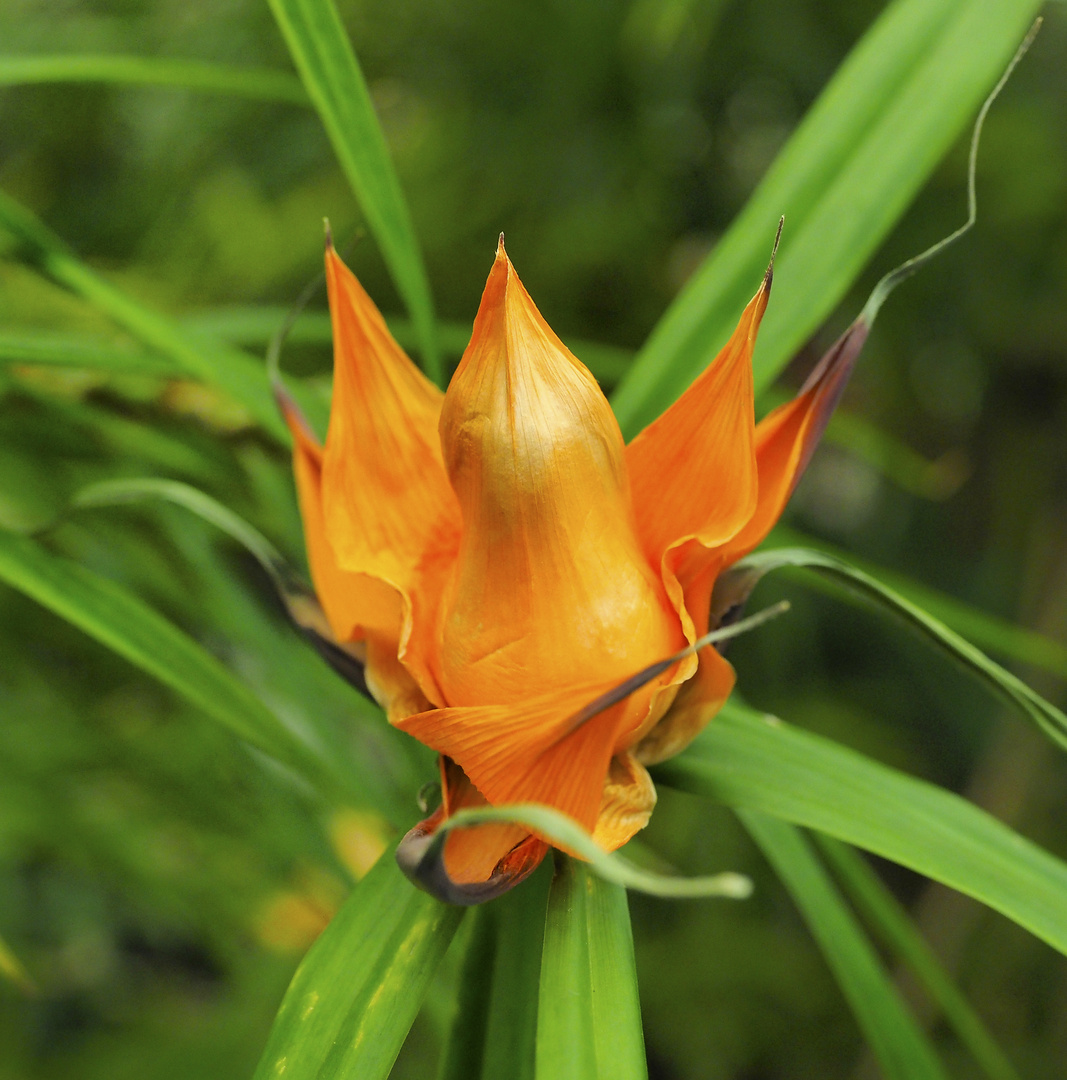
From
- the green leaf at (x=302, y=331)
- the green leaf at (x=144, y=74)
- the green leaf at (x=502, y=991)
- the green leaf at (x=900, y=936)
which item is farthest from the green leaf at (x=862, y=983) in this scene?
the green leaf at (x=144, y=74)

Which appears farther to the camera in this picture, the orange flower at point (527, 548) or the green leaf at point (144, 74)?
the green leaf at point (144, 74)

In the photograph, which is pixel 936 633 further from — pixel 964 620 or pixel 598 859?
pixel 964 620

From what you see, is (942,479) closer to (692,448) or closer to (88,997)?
(692,448)

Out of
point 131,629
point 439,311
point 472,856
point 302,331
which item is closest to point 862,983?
point 472,856

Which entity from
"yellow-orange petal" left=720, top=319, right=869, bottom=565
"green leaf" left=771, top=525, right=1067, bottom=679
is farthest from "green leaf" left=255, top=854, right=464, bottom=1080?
"green leaf" left=771, top=525, right=1067, bottom=679

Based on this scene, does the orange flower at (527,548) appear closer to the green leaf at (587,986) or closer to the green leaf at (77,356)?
the green leaf at (587,986)
